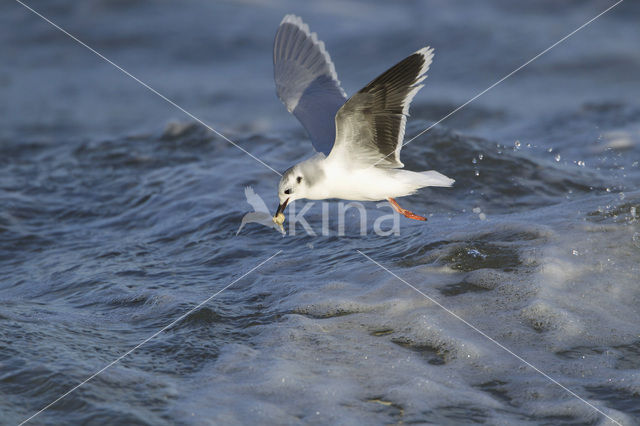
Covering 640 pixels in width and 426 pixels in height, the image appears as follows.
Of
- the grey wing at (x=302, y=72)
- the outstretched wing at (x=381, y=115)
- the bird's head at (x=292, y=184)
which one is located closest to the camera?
the outstretched wing at (x=381, y=115)

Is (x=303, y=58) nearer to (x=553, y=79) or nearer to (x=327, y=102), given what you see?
(x=327, y=102)

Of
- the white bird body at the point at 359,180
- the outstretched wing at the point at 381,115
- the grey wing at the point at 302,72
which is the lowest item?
the white bird body at the point at 359,180

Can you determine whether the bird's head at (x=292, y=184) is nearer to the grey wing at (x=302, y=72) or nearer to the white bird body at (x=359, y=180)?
the white bird body at (x=359, y=180)

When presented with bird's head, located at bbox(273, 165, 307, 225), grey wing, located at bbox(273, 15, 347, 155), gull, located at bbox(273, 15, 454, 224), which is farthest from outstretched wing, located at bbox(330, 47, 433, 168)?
grey wing, located at bbox(273, 15, 347, 155)

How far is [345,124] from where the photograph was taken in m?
4.26

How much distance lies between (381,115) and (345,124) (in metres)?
0.21

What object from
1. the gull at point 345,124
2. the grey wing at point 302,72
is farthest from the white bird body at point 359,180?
the grey wing at point 302,72

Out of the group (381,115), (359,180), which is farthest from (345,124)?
(359,180)

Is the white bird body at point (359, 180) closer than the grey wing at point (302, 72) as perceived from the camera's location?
Yes

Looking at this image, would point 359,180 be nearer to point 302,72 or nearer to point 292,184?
point 292,184

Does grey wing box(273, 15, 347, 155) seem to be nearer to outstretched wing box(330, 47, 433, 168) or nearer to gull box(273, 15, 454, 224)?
gull box(273, 15, 454, 224)

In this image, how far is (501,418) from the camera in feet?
11.5

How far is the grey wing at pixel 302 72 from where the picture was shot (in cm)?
548

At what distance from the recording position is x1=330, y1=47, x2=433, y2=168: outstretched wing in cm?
400
